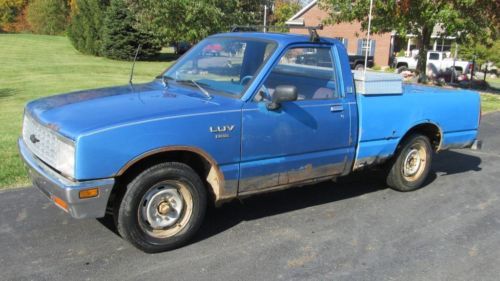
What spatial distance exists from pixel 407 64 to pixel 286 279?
109 feet

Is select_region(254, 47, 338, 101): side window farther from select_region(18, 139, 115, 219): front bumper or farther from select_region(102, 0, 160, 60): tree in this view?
select_region(102, 0, 160, 60): tree

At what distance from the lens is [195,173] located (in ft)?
14.0

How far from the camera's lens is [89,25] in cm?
3381

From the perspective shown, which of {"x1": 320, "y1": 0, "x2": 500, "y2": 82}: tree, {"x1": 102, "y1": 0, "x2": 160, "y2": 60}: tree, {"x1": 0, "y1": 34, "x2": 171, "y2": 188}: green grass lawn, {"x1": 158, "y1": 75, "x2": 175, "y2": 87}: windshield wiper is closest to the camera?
{"x1": 158, "y1": 75, "x2": 175, "y2": 87}: windshield wiper

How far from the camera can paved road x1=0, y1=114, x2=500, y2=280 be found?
393cm

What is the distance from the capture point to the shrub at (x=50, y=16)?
64750mm

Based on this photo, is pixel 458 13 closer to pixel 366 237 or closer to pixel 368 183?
pixel 368 183

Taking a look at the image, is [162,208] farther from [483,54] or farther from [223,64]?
[483,54]

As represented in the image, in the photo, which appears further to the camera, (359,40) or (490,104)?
(359,40)

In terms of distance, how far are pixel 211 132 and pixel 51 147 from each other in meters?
1.27

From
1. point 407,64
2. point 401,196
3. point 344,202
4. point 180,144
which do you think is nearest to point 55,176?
point 180,144

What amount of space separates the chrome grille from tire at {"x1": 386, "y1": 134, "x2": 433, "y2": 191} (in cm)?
390

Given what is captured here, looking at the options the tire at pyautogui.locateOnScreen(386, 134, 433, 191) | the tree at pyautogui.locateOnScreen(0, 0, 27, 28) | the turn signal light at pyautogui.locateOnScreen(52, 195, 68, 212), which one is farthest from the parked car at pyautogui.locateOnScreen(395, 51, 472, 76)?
the tree at pyautogui.locateOnScreen(0, 0, 27, 28)

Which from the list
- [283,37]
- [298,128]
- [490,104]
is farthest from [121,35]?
[298,128]
